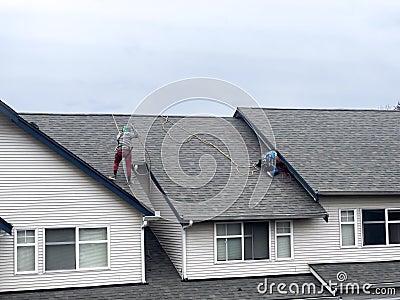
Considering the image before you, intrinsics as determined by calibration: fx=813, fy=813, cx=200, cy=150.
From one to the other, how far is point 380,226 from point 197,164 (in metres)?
6.36

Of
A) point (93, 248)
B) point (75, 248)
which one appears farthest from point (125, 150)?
point (75, 248)

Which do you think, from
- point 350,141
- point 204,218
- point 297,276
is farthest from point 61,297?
point 350,141

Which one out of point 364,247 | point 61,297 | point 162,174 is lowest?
point 61,297

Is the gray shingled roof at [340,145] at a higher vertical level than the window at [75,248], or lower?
higher

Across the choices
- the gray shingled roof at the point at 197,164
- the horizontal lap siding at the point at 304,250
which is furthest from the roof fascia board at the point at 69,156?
Answer: the horizontal lap siding at the point at 304,250

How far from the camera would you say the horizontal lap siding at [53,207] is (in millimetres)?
22406

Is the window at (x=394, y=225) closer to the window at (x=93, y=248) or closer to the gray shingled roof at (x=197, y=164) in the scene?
the gray shingled roof at (x=197, y=164)

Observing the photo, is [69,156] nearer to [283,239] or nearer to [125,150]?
[125,150]

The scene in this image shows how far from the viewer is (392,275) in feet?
82.6

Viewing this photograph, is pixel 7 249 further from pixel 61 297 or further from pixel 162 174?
pixel 162 174

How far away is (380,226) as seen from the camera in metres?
26.7

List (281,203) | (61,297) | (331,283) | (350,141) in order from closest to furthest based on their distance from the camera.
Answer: (61,297), (331,283), (281,203), (350,141)

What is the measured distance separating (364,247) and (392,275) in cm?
153

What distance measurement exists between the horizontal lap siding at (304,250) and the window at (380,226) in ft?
0.65
